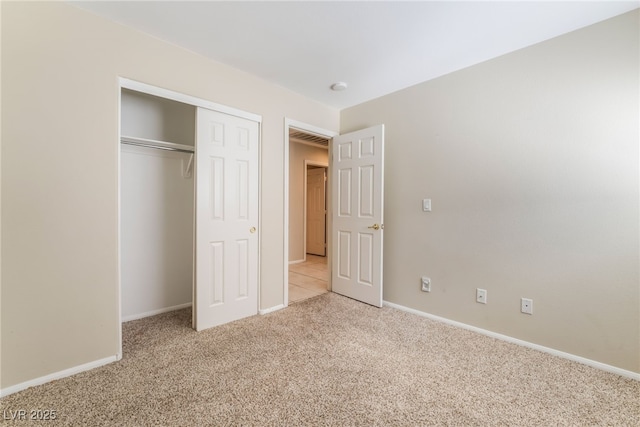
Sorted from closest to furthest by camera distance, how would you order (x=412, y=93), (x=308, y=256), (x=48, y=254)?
1. (x=48, y=254)
2. (x=412, y=93)
3. (x=308, y=256)

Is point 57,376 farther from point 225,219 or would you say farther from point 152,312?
point 225,219

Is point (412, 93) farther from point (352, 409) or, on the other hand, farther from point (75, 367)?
point (75, 367)

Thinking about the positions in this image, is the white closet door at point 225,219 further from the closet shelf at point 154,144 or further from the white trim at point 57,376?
the white trim at point 57,376

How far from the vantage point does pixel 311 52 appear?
86.7 inches

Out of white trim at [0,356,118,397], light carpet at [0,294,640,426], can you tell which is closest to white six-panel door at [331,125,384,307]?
light carpet at [0,294,640,426]

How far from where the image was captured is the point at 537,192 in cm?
206

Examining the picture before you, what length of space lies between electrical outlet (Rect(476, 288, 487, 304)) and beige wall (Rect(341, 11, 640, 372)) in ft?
0.12

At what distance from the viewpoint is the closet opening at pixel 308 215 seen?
3.80 meters

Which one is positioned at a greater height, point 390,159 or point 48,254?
point 390,159

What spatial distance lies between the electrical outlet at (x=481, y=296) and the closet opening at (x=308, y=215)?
1.80 metres

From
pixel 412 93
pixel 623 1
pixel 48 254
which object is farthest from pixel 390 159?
pixel 48 254

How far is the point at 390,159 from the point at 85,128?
2696mm

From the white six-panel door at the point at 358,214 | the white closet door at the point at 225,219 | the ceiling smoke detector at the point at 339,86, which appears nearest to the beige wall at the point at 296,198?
the white six-panel door at the point at 358,214

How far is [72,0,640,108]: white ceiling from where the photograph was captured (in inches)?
66.9
